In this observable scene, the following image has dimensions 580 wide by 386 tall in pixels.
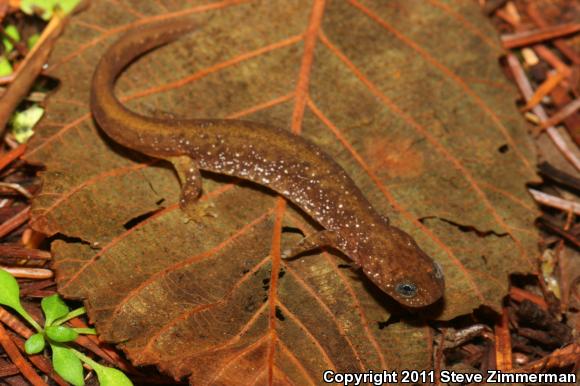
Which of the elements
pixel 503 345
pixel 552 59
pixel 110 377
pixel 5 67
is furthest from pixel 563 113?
pixel 5 67

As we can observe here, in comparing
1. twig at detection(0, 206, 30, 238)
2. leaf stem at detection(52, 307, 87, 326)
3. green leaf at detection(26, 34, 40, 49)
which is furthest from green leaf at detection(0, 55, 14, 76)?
leaf stem at detection(52, 307, 87, 326)

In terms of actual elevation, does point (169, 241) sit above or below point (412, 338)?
above

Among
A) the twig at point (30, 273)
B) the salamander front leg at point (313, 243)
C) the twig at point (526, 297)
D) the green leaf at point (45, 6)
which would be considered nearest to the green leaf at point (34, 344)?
the twig at point (30, 273)

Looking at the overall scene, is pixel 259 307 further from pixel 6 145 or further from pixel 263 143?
pixel 6 145

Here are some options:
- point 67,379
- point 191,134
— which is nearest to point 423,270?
point 191,134

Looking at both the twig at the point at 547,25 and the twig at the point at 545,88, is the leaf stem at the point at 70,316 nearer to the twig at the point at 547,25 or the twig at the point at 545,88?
the twig at the point at 545,88
